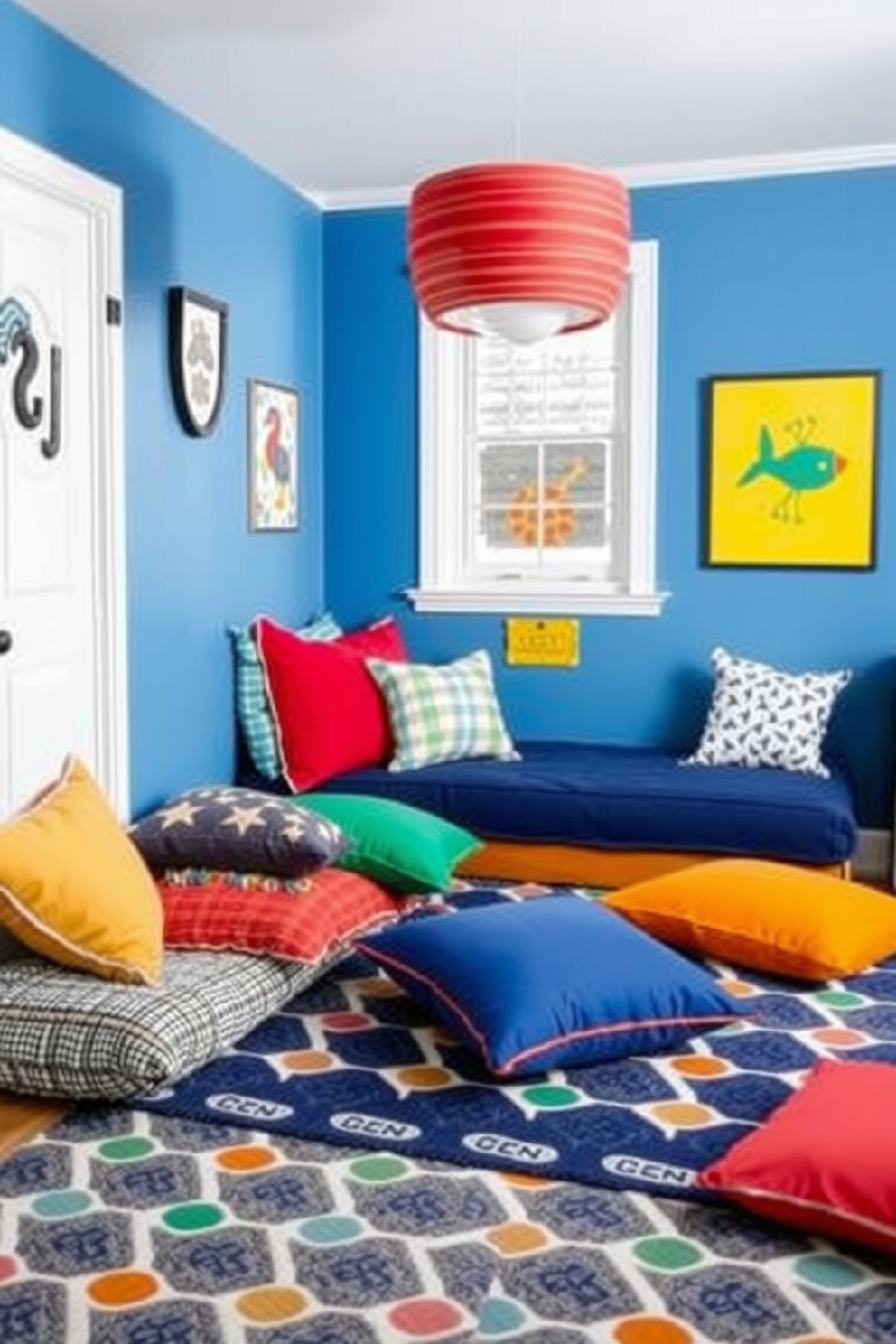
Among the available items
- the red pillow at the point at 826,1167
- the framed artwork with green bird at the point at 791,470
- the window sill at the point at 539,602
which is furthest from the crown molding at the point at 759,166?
the red pillow at the point at 826,1167

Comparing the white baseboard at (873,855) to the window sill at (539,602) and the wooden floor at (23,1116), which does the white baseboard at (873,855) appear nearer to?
the window sill at (539,602)

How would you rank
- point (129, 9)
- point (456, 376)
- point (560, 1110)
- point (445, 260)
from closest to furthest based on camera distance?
point (560, 1110), point (445, 260), point (129, 9), point (456, 376)

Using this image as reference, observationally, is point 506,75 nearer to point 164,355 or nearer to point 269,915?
point 164,355

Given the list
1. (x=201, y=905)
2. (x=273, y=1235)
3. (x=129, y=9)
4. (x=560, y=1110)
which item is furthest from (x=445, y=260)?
(x=273, y=1235)

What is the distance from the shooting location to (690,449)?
4695mm

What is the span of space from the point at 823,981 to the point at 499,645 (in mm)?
2114

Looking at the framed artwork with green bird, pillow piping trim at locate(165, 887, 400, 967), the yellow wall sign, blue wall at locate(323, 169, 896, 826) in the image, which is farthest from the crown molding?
pillow piping trim at locate(165, 887, 400, 967)

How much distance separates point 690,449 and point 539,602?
2.42 ft

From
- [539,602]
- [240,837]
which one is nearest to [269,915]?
[240,837]

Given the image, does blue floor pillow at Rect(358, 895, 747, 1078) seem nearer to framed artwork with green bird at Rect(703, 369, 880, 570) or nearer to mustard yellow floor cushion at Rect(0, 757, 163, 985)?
mustard yellow floor cushion at Rect(0, 757, 163, 985)

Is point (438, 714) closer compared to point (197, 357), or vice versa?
point (197, 357)

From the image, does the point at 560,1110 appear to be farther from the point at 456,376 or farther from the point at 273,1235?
the point at 456,376

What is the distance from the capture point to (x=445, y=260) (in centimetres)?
297

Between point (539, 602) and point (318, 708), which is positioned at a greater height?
point (539, 602)
